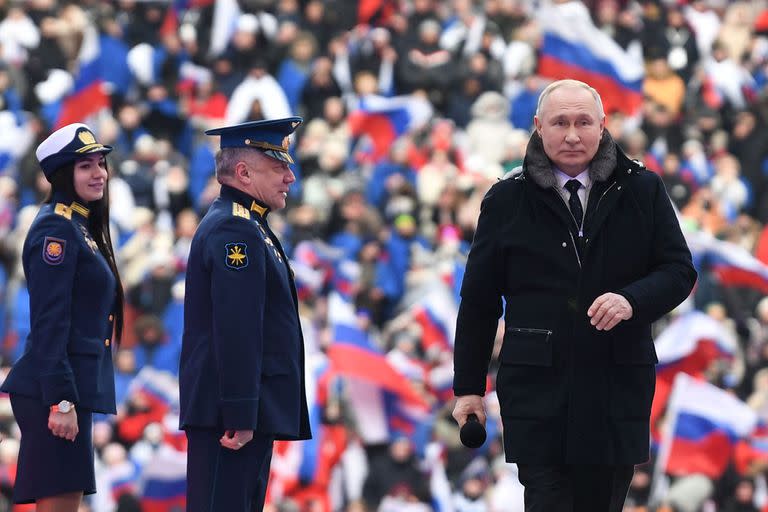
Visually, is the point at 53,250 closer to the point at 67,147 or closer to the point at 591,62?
the point at 67,147

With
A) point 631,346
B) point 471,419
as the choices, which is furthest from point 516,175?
point 471,419

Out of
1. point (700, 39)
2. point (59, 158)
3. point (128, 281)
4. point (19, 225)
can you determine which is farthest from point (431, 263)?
point (59, 158)

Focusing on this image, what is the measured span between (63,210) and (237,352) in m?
1.18

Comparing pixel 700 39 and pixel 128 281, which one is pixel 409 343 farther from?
pixel 700 39

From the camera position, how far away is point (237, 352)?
5.89 meters

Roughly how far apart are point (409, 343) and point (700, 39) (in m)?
8.11

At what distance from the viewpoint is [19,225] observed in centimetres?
1555

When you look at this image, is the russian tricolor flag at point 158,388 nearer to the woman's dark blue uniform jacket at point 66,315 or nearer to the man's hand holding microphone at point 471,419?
the woman's dark blue uniform jacket at point 66,315

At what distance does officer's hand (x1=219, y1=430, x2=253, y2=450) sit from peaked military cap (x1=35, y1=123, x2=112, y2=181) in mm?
1385

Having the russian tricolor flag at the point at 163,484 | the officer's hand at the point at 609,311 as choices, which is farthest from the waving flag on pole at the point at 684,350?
the officer's hand at the point at 609,311

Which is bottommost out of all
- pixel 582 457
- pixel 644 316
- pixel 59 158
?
pixel 582 457

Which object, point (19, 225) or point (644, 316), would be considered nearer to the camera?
point (644, 316)

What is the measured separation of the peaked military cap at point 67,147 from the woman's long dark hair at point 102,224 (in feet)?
0.15

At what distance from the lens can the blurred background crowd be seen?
13.5 m
